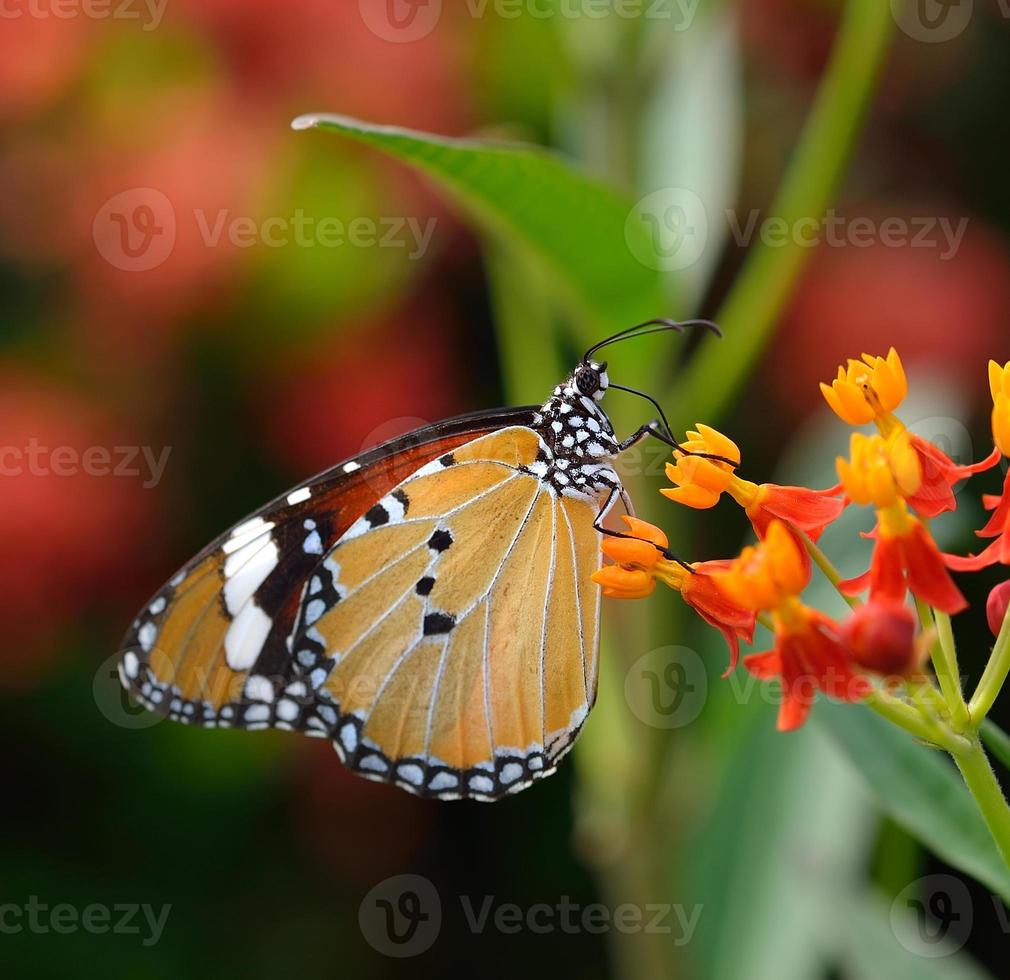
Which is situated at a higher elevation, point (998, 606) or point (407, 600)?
point (998, 606)

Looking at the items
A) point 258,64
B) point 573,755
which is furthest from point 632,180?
point 573,755

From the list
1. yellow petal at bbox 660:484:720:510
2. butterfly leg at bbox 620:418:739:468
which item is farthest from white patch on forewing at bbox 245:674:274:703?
yellow petal at bbox 660:484:720:510

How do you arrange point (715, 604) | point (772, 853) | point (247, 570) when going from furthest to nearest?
point (772, 853) < point (247, 570) < point (715, 604)

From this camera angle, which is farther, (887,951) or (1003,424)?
(887,951)

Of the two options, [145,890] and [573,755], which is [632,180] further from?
[145,890]

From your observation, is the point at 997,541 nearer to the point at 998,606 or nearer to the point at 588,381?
the point at 998,606

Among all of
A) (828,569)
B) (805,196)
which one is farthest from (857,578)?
(805,196)

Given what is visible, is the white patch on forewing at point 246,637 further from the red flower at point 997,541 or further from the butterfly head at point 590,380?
the red flower at point 997,541
